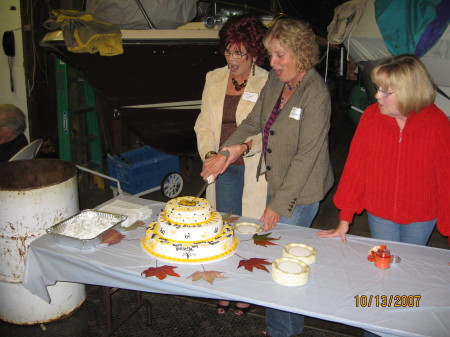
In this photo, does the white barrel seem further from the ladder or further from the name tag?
the ladder

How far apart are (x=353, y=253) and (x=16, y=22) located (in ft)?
15.2

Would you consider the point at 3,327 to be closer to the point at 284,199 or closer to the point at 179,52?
the point at 284,199

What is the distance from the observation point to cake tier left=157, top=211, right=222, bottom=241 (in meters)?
1.85

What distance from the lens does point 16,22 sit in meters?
4.87

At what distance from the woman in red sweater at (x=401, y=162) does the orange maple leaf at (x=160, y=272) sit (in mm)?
781

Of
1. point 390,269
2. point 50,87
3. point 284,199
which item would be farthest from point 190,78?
point 390,269

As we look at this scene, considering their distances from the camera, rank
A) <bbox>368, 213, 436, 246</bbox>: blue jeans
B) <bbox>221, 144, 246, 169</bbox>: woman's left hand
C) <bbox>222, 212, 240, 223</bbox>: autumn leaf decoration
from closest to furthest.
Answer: <bbox>368, 213, 436, 246</bbox>: blue jeans < <bbox>222, 212, 240, 223</bbox>: autumn leaf decoration < <bbox>221, 144, 246, 169</bbox>: woman's left hand

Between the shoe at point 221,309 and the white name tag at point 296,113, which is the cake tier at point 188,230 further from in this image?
the shoe at point 221,309

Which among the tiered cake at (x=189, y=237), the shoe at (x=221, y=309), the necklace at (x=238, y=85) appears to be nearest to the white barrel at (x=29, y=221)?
the tiered cake at (x=189, y=237)

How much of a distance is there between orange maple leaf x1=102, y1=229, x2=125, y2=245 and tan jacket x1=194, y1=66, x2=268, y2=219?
743 millimetres

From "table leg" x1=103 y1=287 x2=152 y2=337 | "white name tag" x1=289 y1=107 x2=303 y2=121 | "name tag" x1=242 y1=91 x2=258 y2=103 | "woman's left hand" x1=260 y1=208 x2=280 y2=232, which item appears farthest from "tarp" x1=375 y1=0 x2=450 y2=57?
"table leg" x1=103 y1=287 x2=152 y2=337

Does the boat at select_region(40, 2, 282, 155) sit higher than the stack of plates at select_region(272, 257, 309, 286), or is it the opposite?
the boat at select_region(40, 2, 282, 155)

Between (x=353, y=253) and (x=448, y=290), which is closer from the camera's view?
(x=448, y=290)
